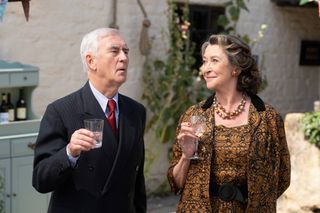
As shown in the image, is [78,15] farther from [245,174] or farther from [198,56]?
[245,174]

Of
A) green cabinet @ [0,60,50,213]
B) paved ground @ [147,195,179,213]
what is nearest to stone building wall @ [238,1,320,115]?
paved ground @ [147,195,179,213]

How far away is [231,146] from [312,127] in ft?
10.1

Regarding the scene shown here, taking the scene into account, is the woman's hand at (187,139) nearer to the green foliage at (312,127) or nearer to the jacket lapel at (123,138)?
the jacket lapel at (123,138)

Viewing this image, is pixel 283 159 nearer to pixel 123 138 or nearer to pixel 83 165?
pixel 123 138

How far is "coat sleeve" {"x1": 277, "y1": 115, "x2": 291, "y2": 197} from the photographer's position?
3391 millimetres

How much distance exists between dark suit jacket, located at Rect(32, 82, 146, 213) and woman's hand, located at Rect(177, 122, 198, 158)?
11.1 inches

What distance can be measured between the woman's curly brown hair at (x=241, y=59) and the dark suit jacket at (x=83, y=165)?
2.48ft

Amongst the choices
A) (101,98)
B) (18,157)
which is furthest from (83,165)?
(18,157)

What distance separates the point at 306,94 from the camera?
953 centimetres

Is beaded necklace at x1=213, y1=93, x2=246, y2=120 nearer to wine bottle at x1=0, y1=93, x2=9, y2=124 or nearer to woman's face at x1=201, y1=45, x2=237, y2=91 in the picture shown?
woman's face at x1=201, y1=45, x2=237, y2=91

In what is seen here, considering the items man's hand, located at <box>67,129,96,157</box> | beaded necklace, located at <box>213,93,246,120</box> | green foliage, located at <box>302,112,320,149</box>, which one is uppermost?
beaded necklace, located at <box>213,93,246,120</box>

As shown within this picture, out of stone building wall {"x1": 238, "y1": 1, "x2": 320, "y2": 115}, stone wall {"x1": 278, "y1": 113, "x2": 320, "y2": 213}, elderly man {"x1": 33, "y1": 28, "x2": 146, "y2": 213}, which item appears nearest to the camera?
elderly man {"x1": 33, "y1": 28, "x2": 146, "y2": 213}

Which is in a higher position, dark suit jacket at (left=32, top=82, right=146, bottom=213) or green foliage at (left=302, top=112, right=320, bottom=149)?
dark suit jacket at (left=32, top=82, right=146, bottom=213)

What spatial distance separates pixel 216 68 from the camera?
3.28m
